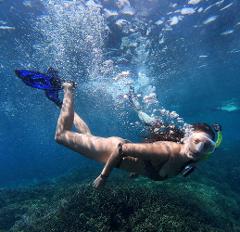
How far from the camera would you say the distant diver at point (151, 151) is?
16.9ft

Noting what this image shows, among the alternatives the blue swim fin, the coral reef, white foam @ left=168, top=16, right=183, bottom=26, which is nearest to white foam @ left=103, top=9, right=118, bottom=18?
white foam @ left=168, top=16, right=183, bottom=26

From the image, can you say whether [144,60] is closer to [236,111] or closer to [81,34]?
[81,34]

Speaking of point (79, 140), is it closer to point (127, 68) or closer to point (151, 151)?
point (151, 151)

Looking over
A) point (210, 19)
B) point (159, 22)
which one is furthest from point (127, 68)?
point (210, 19)

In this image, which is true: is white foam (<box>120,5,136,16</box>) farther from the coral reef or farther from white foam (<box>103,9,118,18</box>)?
the coral reef

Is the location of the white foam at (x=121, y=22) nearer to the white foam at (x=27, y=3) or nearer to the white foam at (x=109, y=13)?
the white foam at (x=109, y=13)

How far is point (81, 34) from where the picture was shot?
1822cm

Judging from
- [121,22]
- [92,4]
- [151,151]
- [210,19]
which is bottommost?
[151,151]

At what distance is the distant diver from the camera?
16.9 ft

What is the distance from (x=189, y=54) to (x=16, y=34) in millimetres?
14514

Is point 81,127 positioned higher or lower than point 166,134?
lower

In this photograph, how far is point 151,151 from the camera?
5.17m

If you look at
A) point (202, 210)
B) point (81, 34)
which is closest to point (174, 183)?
point (202, 210)

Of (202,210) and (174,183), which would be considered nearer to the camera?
(202,210)
